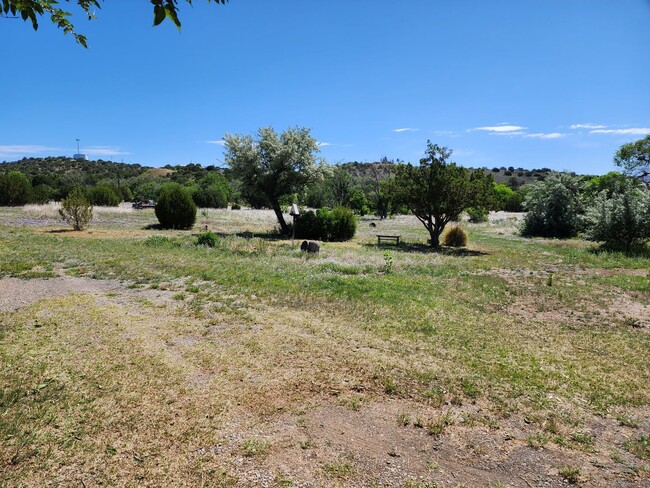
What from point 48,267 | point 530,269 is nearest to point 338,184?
point 530,269

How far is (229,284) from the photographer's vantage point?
420 inches

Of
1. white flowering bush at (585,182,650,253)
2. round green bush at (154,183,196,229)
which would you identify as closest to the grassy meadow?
white flowering bush at (585,182,650,253)

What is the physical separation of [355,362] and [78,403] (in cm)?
346

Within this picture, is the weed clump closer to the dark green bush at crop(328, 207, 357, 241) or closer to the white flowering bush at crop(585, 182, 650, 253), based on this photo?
the dark green bush at crop(328, 207, 357, 241)

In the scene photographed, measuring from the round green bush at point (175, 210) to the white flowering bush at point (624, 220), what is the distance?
24847mm

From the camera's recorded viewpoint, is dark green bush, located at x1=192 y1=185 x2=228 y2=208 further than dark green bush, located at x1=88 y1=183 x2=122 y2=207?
Yes

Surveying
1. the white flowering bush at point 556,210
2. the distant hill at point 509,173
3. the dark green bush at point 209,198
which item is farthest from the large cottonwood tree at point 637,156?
the distant hill at point 509,173

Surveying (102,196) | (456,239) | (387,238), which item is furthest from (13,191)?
(456,239)

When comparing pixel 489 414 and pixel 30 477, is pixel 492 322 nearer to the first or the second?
pixel 489 414

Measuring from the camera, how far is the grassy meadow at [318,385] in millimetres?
3600

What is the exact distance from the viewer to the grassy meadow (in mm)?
3600

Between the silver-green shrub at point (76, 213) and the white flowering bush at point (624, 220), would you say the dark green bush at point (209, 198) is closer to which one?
the silver-green shrub at point (76, 213)

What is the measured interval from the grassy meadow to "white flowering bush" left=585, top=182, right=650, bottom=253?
1141 cm

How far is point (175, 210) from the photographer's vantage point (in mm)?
27906
